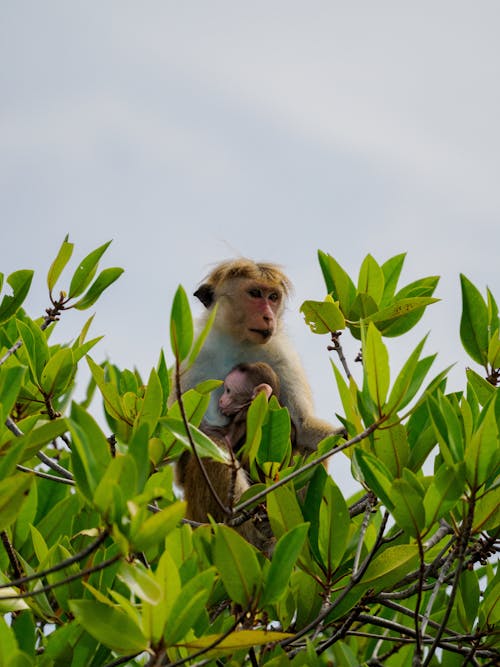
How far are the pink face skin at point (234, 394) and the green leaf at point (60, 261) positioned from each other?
2.03 m

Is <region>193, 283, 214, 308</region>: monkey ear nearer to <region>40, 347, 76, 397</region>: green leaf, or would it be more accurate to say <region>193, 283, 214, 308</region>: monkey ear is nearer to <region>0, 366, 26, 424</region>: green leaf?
<region>40, 347, 76, 397</region>: green leaf

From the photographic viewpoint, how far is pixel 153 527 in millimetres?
1814

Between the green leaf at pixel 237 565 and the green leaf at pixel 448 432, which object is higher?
the green leaf at pixel 448 432

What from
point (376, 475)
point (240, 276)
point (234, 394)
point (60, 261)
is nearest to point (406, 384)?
point (376, 475)

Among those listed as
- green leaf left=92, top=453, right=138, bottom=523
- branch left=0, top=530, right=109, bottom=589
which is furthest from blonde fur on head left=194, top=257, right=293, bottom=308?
branch left=0, top=530, right=109, bottom=589

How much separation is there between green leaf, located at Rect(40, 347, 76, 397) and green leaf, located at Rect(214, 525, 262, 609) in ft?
4.64

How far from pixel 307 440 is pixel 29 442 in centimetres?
Result: 395

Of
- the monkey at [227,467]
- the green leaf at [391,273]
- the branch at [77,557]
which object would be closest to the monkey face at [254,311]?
the monkey at [227,467]

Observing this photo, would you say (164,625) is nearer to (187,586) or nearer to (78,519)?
(187,586)

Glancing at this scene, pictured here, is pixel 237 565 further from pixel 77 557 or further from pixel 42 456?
pixel 42 456

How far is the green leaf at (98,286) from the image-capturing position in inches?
163

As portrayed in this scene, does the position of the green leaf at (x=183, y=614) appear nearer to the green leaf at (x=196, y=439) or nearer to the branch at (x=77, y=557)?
the branch at (x=77, y=557)

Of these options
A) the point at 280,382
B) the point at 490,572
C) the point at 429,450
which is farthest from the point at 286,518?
the point at 280,382

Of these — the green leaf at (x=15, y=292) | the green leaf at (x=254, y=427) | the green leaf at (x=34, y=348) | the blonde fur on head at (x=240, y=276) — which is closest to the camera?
the green leaf at (x=254, y=427)
